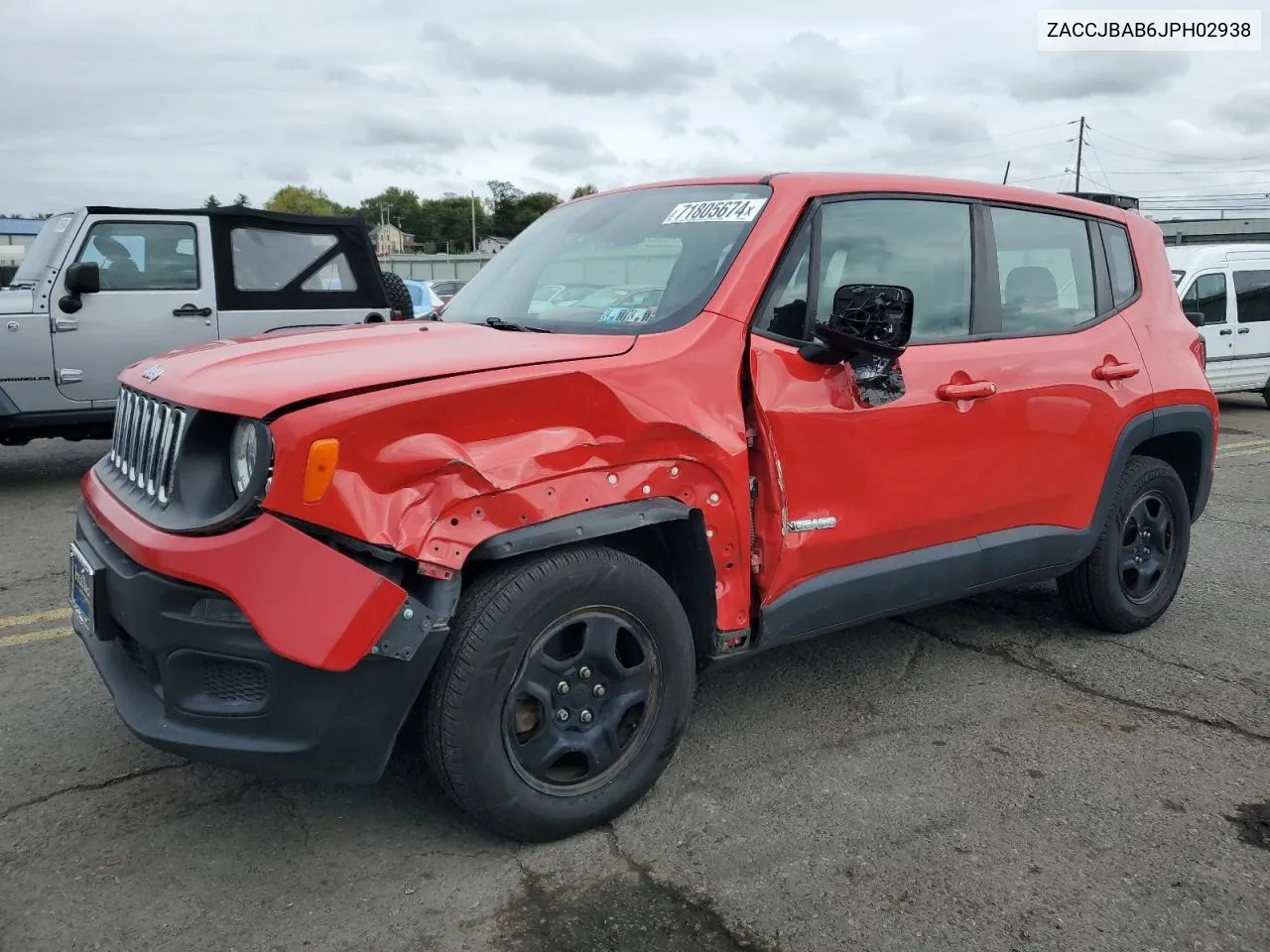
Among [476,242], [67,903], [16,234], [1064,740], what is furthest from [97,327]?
[476,242]

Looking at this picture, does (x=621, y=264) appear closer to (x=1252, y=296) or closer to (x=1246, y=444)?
(x=1246, y=444)

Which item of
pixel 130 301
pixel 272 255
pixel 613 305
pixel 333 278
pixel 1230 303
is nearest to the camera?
pixel 613 305

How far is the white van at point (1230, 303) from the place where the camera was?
1220cm

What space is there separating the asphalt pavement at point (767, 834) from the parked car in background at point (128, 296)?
3832mm

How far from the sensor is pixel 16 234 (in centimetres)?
6531

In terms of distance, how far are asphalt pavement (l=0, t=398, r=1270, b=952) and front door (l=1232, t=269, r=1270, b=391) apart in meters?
9.85

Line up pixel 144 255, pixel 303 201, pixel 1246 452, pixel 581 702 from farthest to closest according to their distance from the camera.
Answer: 1. pixel 303 201
2. pixel 1246 452
3. pixel 144 255
4. pixel 581 702

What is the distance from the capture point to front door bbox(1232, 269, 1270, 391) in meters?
12.4

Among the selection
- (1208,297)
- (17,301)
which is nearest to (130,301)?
(17,301)

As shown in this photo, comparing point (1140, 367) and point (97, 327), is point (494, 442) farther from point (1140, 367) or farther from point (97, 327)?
point (97, 327)

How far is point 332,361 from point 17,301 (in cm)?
592

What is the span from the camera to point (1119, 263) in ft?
14.3

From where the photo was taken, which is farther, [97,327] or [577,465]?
[97,327]

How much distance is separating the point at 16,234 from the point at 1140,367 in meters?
75.0
